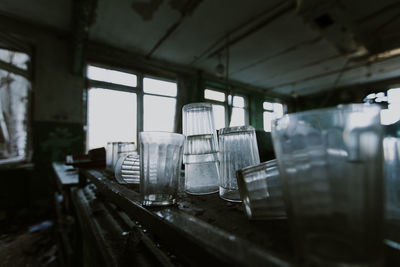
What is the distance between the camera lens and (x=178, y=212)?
1.24 feet

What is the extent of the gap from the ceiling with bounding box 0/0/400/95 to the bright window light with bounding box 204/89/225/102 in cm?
76

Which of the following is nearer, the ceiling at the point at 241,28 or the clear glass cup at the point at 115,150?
the clear glass cup at the point at 115,150

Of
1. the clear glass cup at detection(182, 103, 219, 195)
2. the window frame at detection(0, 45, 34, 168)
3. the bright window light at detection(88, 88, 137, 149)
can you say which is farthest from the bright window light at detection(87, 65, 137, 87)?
the clear glass cup at detection(182, 103, 219, 195)

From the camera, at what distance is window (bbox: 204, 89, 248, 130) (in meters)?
5.41

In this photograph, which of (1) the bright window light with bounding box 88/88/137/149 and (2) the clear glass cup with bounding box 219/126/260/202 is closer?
(2) the clear glass cup with bounding box 219/126/260/202

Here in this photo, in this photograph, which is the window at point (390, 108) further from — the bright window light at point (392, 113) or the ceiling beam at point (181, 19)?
the ceiling beam at point (181, 19)

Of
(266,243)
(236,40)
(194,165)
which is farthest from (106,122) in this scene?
(266,243)

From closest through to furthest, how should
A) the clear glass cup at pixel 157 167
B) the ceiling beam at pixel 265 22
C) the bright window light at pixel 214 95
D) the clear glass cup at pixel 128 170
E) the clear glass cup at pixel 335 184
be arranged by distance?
the clear glass cup at pixel 335 184 → the clear glass cup at pixel 157 167 → the clear glass cup at pixel 128 170 → the ceiling beam at pixel 265 22 → the bright window light at pixel 214 95

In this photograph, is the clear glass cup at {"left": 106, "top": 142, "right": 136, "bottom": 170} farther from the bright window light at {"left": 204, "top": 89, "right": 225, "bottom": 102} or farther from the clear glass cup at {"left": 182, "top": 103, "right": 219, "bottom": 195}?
the bright window light at {"left": 204, "top": 89, "right": 225, "bottom": 102}

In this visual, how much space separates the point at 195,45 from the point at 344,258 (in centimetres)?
391

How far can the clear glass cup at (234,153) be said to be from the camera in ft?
1.58

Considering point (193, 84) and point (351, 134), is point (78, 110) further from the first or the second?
point (351, 134)

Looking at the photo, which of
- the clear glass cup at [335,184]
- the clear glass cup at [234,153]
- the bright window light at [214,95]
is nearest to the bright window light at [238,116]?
the bright window light at [214,95]

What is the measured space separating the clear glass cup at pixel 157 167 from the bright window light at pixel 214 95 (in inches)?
190
